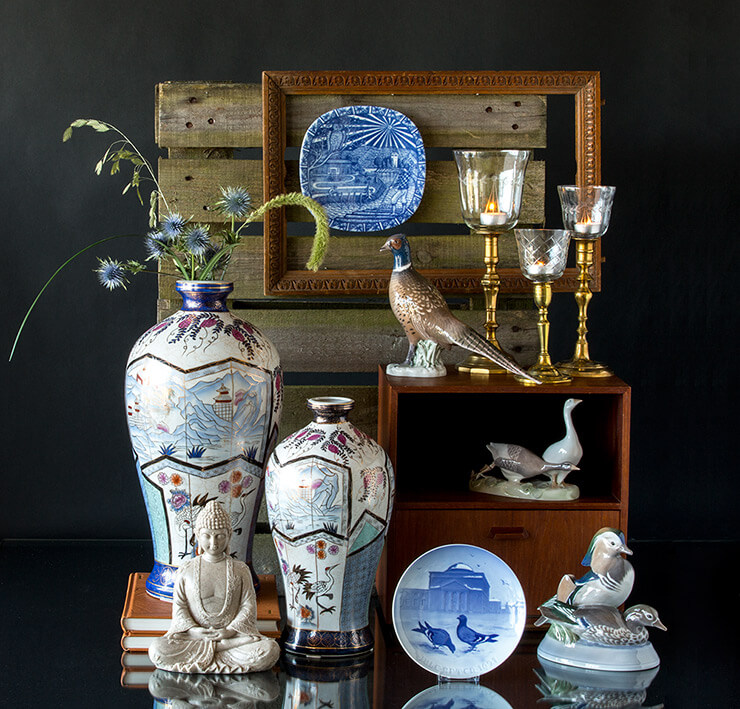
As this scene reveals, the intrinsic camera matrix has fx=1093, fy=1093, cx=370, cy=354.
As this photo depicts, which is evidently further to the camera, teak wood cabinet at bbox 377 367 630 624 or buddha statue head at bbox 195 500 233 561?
teak wood cabinet at bbox 377 367 630 624

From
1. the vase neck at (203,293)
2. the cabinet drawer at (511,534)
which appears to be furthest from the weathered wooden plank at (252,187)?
the cabinet drawer at (511,534)

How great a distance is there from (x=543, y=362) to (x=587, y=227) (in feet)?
0.81

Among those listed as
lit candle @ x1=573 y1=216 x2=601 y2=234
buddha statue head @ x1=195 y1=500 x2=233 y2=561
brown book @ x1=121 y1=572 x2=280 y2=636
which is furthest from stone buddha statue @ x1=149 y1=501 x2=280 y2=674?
lit candle @ x1=573 y1=216 x2=601 y2=234

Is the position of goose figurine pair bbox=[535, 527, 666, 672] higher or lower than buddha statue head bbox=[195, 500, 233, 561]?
lower

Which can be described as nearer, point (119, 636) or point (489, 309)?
point (119, 636)

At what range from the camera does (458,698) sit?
155 cm

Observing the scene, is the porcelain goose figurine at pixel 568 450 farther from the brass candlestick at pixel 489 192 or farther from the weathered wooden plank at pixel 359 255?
the weathered wooden plank at pixel 359 255

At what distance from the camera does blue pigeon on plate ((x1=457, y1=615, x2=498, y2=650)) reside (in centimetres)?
166

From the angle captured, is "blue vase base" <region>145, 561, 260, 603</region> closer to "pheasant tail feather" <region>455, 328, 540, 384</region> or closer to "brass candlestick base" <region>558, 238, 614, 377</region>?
"pheasant tail feather" <region>455, 328, 540, 384</region>

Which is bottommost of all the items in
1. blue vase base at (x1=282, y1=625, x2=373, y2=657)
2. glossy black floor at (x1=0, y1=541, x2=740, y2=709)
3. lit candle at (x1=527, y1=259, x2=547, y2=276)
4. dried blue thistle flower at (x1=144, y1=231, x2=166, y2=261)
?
glossy black floor at (x1=0, y1=541, x2=740, y2=709)

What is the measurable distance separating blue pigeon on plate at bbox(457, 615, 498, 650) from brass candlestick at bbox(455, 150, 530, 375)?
1.46 ft

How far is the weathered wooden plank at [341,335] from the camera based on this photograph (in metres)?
2.12

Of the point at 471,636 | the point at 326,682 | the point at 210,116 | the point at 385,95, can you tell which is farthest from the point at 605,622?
the point at 210,116

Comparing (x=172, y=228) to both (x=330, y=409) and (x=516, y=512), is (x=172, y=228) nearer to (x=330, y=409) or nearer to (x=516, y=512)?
(x=330, y=409)
